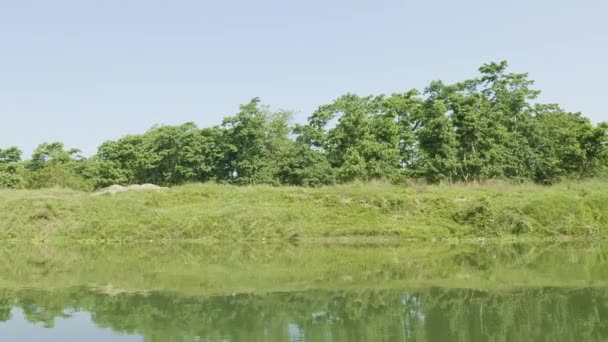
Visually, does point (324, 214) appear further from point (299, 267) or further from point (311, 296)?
point (311, 296)

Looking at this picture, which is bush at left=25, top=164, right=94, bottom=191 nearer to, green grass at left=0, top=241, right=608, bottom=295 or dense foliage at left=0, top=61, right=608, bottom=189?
dense foliage at left=0, top=61, right=608, bottom=189

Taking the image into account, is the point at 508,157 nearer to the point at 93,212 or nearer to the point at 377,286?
the point at 93,212

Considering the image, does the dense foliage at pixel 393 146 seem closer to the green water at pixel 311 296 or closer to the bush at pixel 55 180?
the bush at pixel 55 180

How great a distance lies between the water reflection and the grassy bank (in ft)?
42.1

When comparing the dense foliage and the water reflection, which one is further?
the dense foliage

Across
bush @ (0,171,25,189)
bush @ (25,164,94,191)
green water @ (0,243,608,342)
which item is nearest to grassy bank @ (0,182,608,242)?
green water @ (0,243,608,342)

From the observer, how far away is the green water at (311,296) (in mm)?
8742

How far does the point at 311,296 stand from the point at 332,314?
5.45 feet

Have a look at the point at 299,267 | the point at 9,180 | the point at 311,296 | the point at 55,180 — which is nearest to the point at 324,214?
the point at 299,267

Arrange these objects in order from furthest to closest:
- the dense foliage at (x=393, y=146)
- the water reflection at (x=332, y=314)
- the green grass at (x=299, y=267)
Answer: the dense foliage at (x=393, y=146) → the green grass at (x=299, y=267) → the water reflection at (x=332, y=314)

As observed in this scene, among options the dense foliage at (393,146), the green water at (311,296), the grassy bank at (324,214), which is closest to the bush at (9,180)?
the dense foliage at (393,146)

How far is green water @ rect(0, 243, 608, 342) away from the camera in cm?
874

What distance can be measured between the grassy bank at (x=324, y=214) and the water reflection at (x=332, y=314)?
12841 millimetres

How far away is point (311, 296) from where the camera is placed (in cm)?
1160
